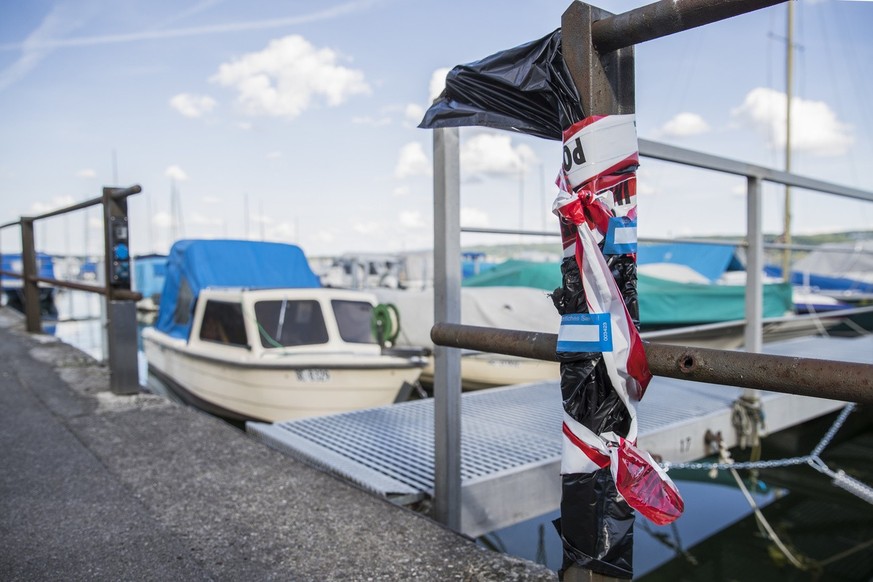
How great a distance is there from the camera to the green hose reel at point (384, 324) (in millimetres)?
7516

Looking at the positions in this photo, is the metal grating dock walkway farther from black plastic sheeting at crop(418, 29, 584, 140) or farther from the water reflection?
black plastic sheeting at crop(418, 29, 584, 140)

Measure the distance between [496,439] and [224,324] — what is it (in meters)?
5.14

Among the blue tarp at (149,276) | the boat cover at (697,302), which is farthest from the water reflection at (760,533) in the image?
the blue tarp at (149,276)

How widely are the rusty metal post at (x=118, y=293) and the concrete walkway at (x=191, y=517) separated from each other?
0.66m

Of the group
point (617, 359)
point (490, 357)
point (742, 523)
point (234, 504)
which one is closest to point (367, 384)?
point (490, 357)

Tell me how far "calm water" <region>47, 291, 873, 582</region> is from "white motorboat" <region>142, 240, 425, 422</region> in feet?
9.27

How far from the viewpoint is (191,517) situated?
2.25 m

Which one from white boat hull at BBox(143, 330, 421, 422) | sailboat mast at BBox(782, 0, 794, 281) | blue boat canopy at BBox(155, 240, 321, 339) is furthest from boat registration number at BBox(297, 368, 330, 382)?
sailboat mast at BBox(782, 0, 794, 281)

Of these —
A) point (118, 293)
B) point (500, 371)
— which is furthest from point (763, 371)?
point (500, 371)

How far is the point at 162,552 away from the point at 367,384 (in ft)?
16.6

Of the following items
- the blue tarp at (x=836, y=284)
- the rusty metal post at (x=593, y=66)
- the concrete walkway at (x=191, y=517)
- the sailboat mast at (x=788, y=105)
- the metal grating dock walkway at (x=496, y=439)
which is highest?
the sailboat mast at (x=788, y=105)

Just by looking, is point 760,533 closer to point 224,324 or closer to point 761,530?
point 761,530

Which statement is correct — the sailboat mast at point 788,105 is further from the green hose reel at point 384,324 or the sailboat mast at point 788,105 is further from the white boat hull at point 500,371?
the green hose reel at point 384,324

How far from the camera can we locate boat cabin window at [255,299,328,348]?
283 inches
